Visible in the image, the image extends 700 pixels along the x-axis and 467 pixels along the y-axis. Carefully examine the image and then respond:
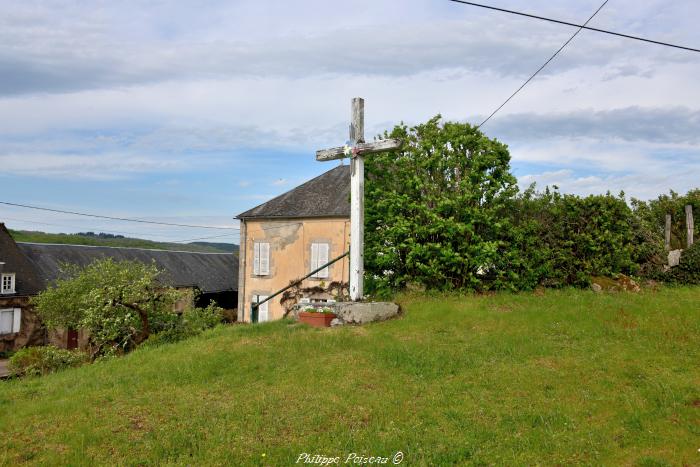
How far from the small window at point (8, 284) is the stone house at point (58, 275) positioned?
5 cm

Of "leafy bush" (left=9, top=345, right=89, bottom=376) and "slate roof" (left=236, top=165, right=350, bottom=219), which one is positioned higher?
"slate roof" (left=236, top=165, right=350, bottom=219)

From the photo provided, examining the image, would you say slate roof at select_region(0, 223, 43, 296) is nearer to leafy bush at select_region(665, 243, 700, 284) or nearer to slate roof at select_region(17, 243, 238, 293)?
slate roof at select_region(17, 243, 238, 293)

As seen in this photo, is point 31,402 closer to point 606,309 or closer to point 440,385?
point 440,385

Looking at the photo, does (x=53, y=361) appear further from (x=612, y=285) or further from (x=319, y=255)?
(x=612, y=285)

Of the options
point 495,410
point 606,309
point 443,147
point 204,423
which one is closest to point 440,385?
point 495,410

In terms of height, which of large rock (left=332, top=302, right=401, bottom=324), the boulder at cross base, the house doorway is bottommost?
the house doorway

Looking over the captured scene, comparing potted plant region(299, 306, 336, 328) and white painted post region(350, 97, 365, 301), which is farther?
white painted post region(350, 97, 365, 301)

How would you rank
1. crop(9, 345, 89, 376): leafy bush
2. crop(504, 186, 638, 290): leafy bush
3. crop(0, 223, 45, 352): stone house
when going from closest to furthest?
crop(504, 186, 638, 290): leafy bush, crop(9, 345, 89, 376): leafy bush, crop(0, 223, 45, 352): stone house

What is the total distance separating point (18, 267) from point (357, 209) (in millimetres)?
25740

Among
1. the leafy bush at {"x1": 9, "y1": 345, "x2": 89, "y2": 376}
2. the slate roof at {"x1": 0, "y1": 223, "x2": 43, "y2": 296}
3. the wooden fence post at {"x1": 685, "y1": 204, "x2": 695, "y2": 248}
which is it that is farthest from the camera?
the slate roof at {"x1": 0, "y1": 223, "x2": 43, "y2": 296}

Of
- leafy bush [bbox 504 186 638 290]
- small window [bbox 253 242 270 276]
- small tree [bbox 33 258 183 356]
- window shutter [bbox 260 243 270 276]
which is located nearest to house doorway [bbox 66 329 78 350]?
small window [bbox 253 242 270 276]

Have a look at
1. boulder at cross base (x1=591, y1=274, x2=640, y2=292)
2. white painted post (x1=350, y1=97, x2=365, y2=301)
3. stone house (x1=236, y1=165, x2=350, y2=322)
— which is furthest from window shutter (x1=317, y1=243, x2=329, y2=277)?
boulder at cross base (x1=591, y1=274, x2=640, y2=292)

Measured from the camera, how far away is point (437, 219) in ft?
43.0

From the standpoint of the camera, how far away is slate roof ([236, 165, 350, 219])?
85.3 ft
